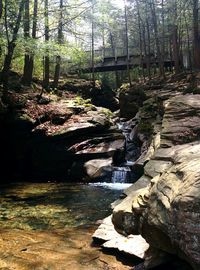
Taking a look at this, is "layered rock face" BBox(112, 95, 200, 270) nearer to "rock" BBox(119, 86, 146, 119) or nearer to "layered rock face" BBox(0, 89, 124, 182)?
"layered rock face" BBox(0, 89, 124, 182)

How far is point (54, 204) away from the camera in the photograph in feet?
36.6

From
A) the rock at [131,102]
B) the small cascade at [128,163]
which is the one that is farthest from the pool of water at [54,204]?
the rock at [131,102]

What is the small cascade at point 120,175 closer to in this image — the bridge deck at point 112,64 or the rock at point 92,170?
the rock at point 92,170

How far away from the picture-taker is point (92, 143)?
16.5 m

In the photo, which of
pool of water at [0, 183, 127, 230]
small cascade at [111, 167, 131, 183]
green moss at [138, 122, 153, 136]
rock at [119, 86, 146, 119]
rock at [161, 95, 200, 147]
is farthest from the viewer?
rock at [119, 86, 146, 119]

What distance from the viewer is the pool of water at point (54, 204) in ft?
30.2

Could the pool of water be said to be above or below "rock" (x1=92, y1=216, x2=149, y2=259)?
below

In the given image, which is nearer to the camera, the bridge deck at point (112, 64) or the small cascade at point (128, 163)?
the small cascade at point (128, 163)

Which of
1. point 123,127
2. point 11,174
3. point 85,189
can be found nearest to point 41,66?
point 123,127

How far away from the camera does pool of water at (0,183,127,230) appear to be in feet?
30.2

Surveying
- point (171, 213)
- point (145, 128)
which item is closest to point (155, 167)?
point (171, 213)

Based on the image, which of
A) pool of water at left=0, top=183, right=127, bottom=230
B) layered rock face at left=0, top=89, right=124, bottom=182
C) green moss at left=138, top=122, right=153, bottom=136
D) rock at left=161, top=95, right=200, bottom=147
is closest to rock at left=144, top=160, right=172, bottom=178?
rock at left=161, top=95, right=200, bottom=147

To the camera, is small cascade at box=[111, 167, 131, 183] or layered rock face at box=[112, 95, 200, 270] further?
small cascade at box=[111, 167, 131, 183]

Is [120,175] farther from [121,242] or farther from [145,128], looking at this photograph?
[121,242]
